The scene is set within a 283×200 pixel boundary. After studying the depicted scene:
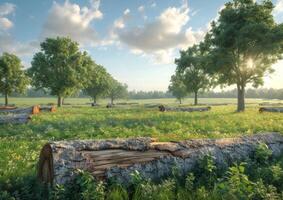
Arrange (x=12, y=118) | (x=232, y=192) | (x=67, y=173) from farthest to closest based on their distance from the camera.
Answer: (x=12, y=118)
(x=67, y=173)
(x=232, y=192)

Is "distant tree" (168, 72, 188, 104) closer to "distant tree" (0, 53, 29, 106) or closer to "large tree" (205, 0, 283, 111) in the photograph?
"distant tree" (0, 53, 29, 106)

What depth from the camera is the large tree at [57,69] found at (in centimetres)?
6100

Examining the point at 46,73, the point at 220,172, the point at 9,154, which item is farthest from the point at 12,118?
the point at 46,73

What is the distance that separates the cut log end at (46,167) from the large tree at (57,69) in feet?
182

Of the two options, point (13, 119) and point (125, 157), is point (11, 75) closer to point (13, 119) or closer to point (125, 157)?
point (13, 119)

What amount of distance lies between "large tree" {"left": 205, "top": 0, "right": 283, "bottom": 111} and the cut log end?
1407 inches

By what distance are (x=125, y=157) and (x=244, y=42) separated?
35.7m

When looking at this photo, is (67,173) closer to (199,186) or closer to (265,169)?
(199,186)

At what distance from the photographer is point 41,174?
23.2 feet

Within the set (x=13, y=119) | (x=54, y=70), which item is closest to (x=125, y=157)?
(x=13, y=119)

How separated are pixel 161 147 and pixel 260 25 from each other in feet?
115

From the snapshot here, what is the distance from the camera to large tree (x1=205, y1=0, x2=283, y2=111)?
37.9 metres

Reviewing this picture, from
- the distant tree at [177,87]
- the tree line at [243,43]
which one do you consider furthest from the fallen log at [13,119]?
the distant tree at [177,87]

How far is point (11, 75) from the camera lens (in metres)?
68.6
